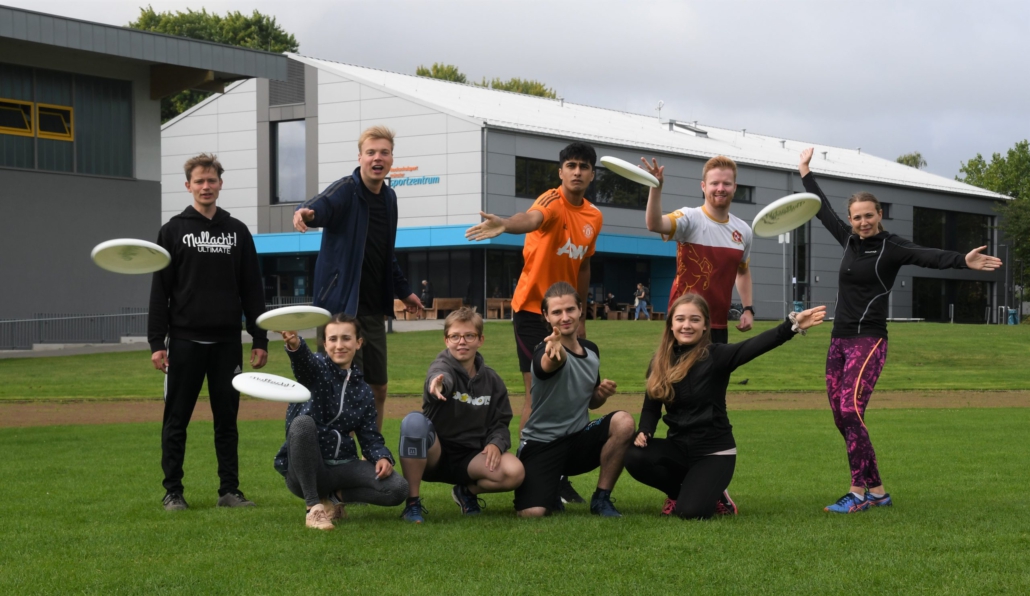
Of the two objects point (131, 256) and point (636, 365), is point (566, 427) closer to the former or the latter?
point (131, 256)

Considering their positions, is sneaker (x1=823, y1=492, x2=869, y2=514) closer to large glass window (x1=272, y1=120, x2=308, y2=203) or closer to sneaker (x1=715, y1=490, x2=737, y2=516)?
sneaker (x1=715, y1=490, x2=737, y2=516)

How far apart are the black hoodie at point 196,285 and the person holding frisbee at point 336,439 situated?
3.00ft

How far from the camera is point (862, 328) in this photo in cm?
709

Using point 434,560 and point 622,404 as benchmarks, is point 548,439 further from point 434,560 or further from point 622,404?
point 622,404

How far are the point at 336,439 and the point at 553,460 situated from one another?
1.34 meters

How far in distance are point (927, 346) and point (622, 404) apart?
17.3 metres

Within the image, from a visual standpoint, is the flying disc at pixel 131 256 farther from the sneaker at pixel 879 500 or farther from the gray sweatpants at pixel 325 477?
the sneaker at pixel 879 500

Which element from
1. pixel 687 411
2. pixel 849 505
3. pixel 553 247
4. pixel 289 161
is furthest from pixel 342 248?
pixel 289 161

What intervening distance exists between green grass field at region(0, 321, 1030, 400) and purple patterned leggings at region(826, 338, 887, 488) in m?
13.4

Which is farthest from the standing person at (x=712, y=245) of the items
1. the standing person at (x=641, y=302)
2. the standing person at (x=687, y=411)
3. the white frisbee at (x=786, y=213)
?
the standing person at (x=641, y=302)

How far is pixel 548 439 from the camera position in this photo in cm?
679

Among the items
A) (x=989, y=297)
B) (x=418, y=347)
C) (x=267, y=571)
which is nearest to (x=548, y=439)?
(x=267, y=571)

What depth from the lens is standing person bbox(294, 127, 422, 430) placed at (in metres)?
7.02

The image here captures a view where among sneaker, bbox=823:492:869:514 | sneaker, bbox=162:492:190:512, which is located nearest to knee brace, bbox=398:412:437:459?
sneaker, bbox=162:492:190:512
